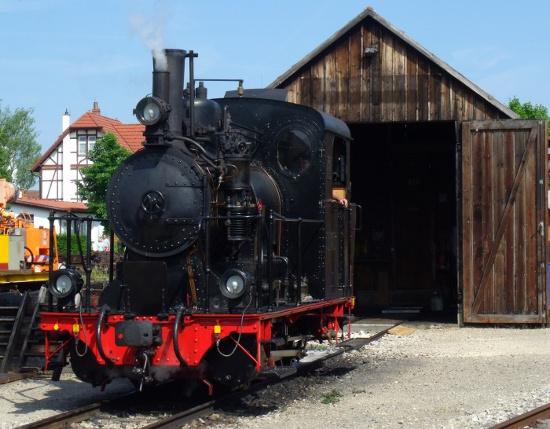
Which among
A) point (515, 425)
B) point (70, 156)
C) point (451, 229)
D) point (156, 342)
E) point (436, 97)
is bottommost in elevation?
point (515, 425)

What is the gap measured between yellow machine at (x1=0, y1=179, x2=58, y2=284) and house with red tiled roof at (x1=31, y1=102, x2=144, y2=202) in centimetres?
3577

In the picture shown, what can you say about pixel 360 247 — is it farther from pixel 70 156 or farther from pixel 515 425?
pixel 70 156

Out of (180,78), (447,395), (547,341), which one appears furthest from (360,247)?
(180,78)

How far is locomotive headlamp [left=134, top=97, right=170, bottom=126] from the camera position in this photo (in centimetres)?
859

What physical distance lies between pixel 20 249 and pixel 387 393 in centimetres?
1288

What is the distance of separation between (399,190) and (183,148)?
14.6 metres

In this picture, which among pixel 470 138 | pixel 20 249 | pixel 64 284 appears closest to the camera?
pixel 64 284

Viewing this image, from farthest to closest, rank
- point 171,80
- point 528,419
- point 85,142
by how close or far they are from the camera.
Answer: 1. point 85,142
2. point 171,80
3. point 528,419

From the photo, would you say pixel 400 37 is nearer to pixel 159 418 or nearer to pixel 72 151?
pixel 159 418

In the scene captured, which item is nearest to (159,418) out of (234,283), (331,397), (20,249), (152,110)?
(234,283)

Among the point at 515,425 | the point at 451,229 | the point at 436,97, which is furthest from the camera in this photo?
the point at 451,229

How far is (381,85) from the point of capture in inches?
684

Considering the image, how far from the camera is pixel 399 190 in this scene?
2295cm

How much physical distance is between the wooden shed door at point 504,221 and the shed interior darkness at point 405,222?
212 inches
